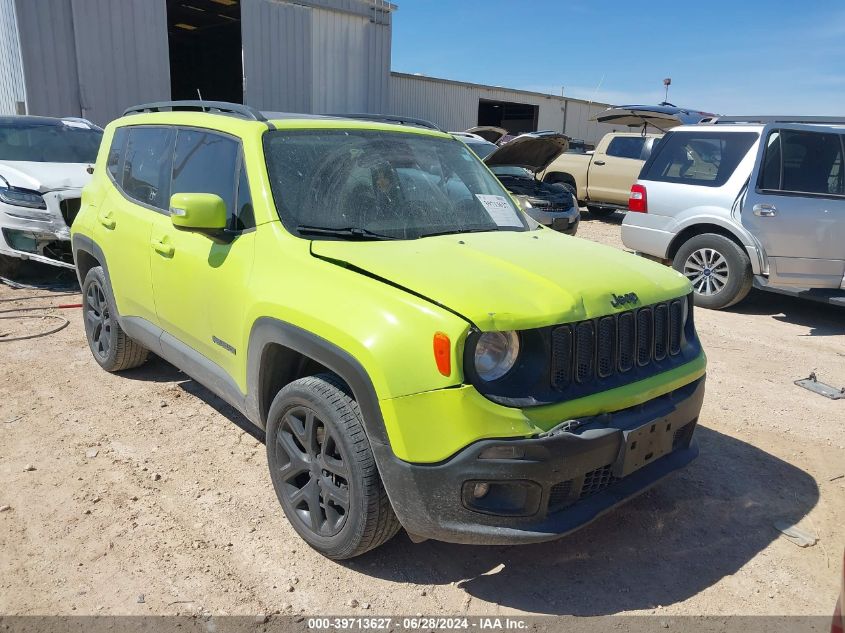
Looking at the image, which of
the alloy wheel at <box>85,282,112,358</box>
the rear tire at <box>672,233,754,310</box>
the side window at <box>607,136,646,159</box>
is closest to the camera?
the alloy wheel at <box>85,282,112,358</box>

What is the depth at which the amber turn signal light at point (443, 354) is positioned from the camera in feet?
7.35

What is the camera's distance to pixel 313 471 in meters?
2.78

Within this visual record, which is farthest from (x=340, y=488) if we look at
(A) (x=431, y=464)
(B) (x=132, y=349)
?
(B) (x=132, y=349)

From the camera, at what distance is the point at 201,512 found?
316 cm

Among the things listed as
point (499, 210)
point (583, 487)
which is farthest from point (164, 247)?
point (583, 487)

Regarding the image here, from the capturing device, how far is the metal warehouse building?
12289 millimetres

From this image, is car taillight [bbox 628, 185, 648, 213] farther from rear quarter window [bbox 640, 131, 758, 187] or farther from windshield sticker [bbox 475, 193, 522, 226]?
windshield sticker [bbox 475, 193, 522, 226]

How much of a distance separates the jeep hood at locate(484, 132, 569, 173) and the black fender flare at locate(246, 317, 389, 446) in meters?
5.98

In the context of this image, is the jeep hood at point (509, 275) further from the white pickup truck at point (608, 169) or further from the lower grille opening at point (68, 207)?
the white pickup truck at point (608, 169)

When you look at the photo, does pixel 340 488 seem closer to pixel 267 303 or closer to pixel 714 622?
pixel 267 303

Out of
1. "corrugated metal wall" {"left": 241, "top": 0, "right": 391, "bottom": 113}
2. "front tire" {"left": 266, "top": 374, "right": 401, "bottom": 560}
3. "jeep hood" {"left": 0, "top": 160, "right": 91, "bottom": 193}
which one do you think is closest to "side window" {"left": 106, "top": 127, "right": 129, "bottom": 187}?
"front tire" {"left": 266, "top": 374, "right": 401, "bottom": 560}

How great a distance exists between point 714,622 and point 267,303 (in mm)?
2239

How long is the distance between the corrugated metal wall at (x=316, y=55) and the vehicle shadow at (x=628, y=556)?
14.2 meters

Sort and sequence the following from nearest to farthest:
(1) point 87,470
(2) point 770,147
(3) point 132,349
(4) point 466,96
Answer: (1) point 87,470 < (3) point 132,349 < (2) point 770,147 < (4) point 466,96
